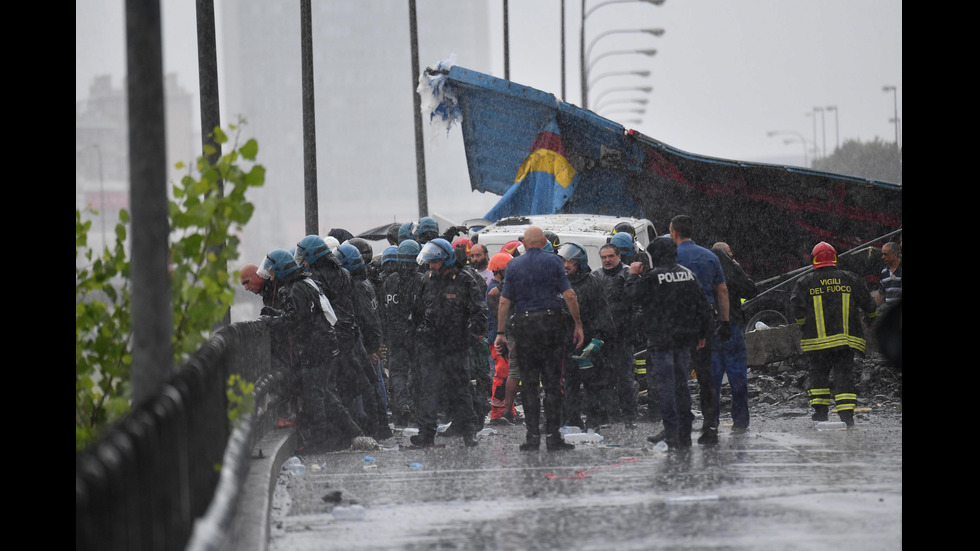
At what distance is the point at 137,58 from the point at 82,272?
2251 millimetres

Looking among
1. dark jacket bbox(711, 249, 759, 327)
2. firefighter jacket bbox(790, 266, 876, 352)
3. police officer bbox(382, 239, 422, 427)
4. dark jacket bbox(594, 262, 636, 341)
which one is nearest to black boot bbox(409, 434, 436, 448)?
police officer bbox(382, 239, 422, 427)

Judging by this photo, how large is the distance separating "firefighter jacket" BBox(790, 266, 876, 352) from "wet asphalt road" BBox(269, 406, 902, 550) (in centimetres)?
91

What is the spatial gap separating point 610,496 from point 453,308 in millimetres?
3801

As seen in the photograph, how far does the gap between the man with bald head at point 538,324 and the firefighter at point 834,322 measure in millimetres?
2620

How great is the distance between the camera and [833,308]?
12703 millimetres

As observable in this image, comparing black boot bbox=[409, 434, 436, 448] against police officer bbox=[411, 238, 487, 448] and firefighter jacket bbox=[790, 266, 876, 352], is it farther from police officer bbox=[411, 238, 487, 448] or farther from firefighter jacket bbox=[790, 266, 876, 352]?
firefighter jacket bbox=[790, 266, 876, 352]

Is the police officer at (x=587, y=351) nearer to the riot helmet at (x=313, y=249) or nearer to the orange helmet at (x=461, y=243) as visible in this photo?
the orange helmet at (x=461, y=243)

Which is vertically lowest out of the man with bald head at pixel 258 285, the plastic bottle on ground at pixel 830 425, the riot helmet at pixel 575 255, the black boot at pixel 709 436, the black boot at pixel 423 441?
the plastic bottle on ground at pixel 830 425

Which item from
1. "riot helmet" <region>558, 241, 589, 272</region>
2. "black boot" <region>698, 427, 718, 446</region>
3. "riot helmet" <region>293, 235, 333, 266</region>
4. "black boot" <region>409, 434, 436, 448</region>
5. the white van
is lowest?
"black boot" <region>409, 434, 436, 448</region>

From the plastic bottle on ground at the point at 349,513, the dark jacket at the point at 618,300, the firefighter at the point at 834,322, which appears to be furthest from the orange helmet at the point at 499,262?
the plastic bottle on ground at the point at 349,513

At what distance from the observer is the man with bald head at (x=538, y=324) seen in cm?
1128

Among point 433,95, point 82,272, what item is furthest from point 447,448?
point 433,95

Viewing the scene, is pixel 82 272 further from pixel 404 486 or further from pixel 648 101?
pixel 648 101

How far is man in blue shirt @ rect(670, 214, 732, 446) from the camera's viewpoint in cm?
1166
